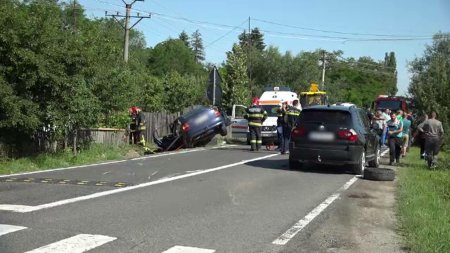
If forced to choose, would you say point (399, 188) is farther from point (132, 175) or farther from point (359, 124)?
point (132, 175)

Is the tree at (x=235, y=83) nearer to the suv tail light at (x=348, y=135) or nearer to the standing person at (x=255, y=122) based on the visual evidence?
the standing person at (x=255, y=122)

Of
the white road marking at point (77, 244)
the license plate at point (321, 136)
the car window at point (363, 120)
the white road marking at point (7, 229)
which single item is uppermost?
the car window at point (363, 120)

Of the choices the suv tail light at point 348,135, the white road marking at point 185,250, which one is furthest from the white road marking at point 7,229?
the suv tail light at point 348,135

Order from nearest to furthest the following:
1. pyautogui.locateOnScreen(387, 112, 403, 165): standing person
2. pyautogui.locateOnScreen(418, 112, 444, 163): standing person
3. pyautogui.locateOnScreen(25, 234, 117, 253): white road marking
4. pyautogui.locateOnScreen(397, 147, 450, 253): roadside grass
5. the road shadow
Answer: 1. pyautogui.locateOnScreen(25, 234, 117, 253): white road marking
2. pyautogui.locateOnScreen(397, 147, 450, 253): roadside grass
3. the road shadow
4. pyautogui.locateOnScreen(418, 112, 444, 163): standing person
5. pyautogui.locateOnScreen(387, 112, 403, 165): standing person

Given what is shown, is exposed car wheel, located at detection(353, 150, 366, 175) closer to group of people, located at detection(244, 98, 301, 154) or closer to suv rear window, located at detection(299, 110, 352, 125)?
suv rear window, located at detection(299, 110, 352, 125)

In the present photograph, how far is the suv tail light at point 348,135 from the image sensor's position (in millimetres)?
13727

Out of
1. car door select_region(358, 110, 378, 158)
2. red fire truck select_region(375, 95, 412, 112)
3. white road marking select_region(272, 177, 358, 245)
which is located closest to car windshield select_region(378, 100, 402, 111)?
red fire truck select_region(375, 95, 412, 112)

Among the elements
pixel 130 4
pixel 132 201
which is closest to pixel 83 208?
pixel 132 201

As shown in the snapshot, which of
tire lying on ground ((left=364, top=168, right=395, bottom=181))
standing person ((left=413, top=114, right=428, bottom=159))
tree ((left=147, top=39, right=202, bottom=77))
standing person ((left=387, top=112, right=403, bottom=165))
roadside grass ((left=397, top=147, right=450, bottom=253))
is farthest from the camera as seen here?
tree ((left=147, top=39, right=202, bottom=77))

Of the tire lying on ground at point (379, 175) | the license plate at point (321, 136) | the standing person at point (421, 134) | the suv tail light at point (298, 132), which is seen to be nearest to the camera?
the tire lying on ground at point (379, 175)

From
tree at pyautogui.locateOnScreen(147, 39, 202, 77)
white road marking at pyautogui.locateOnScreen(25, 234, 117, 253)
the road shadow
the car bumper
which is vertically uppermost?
tree at pyautogui.locateOnScreen(147, 39, 202, 77)

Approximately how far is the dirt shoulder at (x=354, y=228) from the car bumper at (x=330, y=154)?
284 centimetres

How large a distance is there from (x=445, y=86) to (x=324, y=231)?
80.9ft

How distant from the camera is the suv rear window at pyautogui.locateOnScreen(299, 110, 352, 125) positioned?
45.8ft
